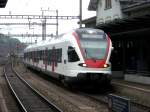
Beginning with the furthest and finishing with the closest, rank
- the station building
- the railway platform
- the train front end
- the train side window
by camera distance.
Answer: the station building < the train side window < the train front end < the railway platform

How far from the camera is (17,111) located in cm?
1577

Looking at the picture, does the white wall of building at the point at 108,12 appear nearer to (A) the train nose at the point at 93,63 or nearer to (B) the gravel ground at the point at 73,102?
(B) the gravel ground at the point at 73,102

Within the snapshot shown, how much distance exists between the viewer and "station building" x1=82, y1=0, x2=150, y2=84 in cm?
2327

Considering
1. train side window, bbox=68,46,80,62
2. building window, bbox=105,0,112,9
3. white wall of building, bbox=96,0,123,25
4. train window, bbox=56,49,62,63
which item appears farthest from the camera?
building window, bbox=105,0,112,9

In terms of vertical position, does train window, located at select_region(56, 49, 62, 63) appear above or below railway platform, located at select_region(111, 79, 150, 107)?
above

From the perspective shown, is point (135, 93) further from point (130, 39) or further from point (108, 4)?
point (108, 4)

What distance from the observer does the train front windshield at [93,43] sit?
2017cm

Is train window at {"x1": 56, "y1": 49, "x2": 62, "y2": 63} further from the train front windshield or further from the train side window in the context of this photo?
the train front windshield

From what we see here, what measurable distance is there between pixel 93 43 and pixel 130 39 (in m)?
8.37

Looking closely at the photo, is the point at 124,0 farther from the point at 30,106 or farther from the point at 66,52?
the point at 30,106

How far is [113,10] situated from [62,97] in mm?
20391

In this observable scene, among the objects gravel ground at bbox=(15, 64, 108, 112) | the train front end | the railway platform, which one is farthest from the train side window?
the railway platform

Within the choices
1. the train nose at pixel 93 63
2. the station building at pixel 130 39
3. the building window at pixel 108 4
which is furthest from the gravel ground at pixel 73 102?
the building window at pixel 108 4

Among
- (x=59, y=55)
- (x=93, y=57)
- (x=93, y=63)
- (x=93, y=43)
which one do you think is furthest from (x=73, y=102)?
A: (x=59, y=55)
